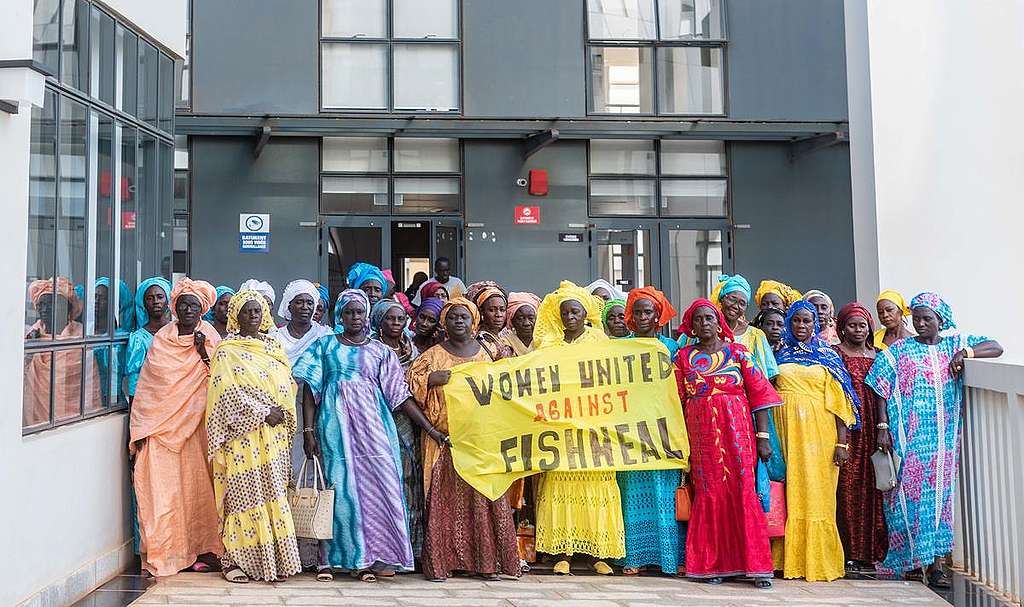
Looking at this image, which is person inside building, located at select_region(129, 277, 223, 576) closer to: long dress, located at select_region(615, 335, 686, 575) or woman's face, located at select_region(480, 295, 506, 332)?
woman's face, located at select_region(480, 295, 506, 332)

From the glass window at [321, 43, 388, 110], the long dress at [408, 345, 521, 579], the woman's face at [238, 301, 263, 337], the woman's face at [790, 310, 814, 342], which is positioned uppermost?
the glass window at [321, 43, 388, 110]

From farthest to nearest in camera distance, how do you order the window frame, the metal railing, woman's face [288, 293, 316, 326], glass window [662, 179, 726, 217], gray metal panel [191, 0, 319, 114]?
1. glass window [662, 179, 726, 217]
2. the window frame
3. gray metal panel [191, 0, 319, 114]
4. woman's face [288, 293, 316, 326]
5. the metal railing

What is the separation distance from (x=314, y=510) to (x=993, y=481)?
13.6 feet

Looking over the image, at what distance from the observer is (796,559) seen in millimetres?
5777

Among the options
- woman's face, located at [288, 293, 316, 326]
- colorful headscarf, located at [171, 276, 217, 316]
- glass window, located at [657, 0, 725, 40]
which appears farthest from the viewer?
glass window, located at [657, 0, 725, 40]

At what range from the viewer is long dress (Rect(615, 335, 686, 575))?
5.79 m

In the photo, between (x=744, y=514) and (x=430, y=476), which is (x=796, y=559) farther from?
(x=430, y=476)

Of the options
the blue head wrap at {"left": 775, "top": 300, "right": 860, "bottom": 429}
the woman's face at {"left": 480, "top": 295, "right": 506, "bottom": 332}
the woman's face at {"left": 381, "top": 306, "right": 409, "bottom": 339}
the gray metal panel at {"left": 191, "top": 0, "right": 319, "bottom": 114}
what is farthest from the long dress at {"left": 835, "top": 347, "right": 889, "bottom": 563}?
the gray metal panel at {"left": 191, "top": 0, "right": 319, "bottom": 114}

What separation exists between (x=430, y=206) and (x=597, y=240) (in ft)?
8.32

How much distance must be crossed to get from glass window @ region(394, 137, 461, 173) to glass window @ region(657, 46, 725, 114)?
10.8 feet

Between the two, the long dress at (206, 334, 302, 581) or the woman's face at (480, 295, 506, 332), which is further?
the woman's face at (480, 295, 506, 332)

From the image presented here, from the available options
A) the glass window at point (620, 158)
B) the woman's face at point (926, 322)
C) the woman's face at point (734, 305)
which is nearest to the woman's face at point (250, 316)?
the woman's face at point (734, 305)

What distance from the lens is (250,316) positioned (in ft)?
18.5

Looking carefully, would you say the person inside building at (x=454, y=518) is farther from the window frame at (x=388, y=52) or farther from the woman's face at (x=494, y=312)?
the window frame at (x=388, y=52)
